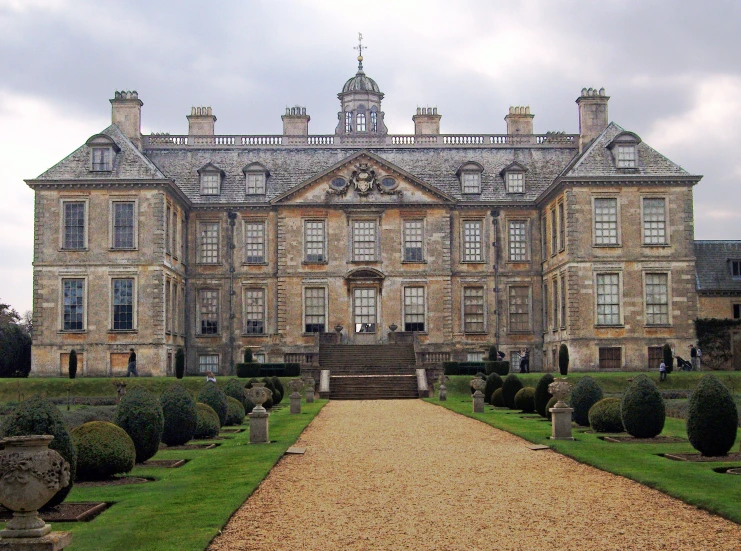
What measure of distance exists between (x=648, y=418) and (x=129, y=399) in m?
9.82

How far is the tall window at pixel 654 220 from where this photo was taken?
132ft

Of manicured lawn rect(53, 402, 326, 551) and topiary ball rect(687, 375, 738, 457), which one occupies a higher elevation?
topiary ball rect(687, 375, 738, 457)

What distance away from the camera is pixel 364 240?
43.8 m

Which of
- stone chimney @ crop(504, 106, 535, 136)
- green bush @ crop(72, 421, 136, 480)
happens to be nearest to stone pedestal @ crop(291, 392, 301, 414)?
green bush @ crop(72, 421, 136, 480)

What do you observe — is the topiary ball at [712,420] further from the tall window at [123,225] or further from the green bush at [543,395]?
Answer: the tall window at [123,225]

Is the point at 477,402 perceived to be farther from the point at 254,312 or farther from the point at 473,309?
the point at 254,312

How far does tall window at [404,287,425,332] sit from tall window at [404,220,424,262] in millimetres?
1458

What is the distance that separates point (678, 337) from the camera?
130ft

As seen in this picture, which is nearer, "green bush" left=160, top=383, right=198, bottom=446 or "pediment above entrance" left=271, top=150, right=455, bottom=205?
"green bush" left=160, top=383, right=198, bottom=446

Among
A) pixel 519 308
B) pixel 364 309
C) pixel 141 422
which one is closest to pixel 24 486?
pixel 141 422

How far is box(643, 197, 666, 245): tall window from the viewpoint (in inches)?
1580

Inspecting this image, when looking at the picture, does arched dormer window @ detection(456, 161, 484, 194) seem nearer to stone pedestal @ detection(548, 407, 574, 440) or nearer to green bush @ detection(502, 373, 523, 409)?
green bush @ detection(502, 373, 523, 409)

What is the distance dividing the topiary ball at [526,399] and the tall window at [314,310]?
57.3ft

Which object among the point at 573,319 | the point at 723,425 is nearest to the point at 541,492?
the point at 723,425
